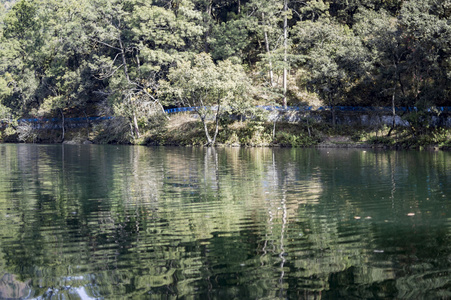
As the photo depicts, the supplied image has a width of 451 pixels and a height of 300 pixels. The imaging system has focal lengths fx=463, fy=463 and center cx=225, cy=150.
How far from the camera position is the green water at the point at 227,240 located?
6.88 metres

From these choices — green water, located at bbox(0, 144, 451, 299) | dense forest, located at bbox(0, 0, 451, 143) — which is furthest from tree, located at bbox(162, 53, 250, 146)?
green water, located at bbox(0, 144, 451, 299)

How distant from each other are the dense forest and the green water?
97.1 feet

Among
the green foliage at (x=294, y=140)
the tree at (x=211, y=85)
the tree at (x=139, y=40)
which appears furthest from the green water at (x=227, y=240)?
the tree at (x=139, y=40)

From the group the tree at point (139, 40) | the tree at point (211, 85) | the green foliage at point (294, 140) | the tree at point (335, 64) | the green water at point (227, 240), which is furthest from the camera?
the tree at point (139, 40)

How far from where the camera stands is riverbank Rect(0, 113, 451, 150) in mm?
44500

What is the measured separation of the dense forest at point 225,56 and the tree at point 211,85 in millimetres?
151

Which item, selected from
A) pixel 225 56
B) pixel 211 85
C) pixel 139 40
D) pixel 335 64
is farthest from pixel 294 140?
pixel 139 40

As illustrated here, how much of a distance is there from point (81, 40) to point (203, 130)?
22297mm

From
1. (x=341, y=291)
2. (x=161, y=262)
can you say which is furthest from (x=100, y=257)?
(x=341, y=291)

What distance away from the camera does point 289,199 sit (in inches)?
580

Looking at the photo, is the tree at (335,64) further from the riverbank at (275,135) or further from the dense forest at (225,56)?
the riverbank at (275,135)

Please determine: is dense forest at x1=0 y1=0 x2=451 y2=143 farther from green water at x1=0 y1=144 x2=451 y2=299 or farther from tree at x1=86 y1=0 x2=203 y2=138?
green water at x1=0 y1=144 x2=451 y2=299

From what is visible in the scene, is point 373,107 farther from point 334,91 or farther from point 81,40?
point 81,40

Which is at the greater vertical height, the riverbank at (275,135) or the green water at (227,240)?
the riverbank at (275,135)
